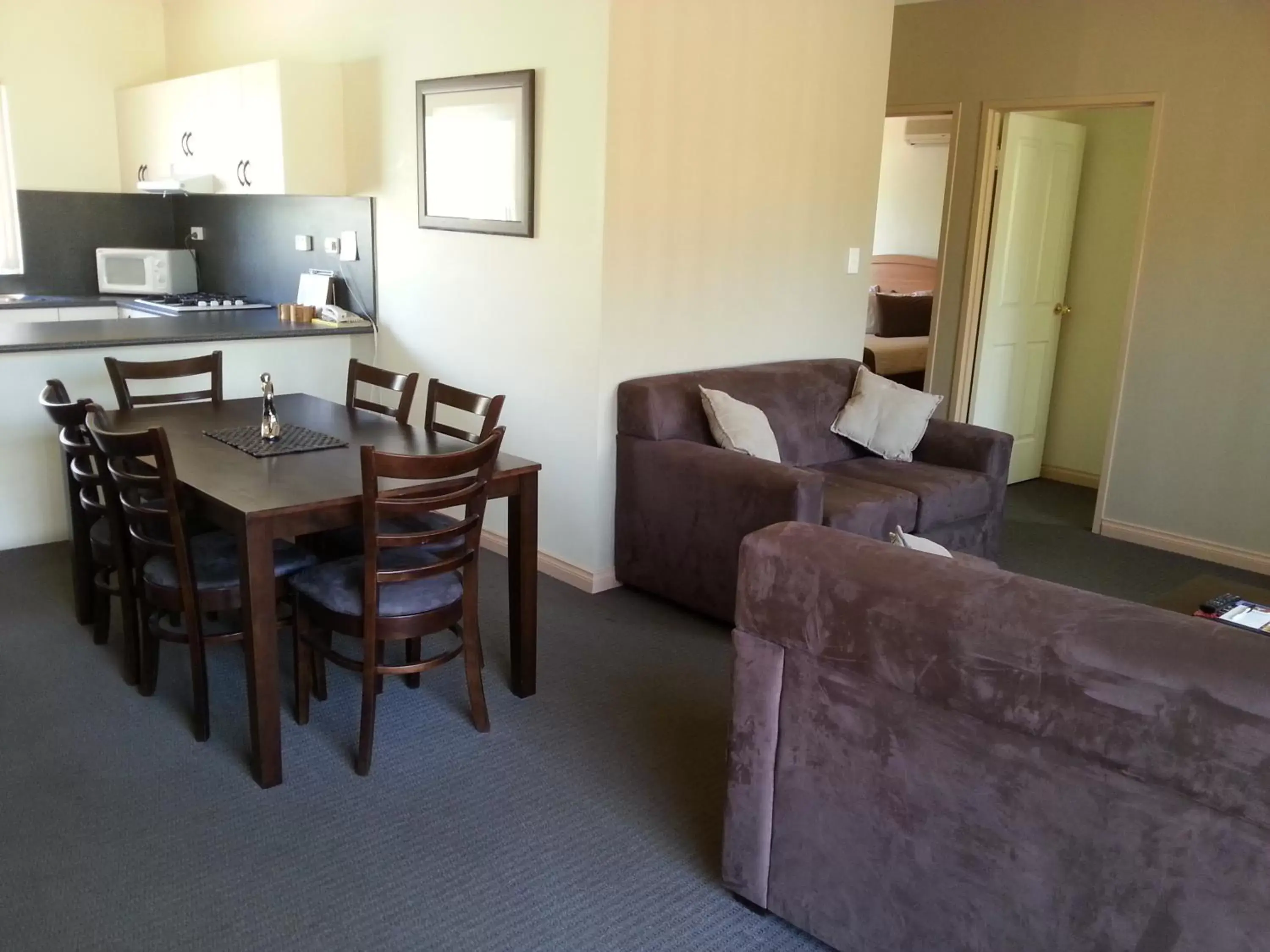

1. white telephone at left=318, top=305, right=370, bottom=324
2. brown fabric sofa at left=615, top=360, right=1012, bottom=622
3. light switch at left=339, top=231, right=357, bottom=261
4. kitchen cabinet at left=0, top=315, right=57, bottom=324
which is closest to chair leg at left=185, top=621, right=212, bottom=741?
brown fabric sofa at left=615, top=360, right=1012, bottom=622

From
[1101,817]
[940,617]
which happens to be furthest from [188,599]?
[1101,817]

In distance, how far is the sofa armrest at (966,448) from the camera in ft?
14.1

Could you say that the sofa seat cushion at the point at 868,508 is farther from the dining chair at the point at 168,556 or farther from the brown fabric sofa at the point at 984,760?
the dining chair at the point at 168,556

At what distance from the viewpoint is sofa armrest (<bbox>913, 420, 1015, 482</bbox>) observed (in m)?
4.29

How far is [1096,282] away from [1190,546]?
1.92m

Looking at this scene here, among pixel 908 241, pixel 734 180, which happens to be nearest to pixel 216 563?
pixel 734 180

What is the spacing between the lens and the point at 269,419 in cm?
326

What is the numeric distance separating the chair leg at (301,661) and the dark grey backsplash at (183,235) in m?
2.58

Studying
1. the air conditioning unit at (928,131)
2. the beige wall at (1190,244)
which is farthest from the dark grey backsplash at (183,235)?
the air conditioning unit at (928,131)

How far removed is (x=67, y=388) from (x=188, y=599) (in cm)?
207

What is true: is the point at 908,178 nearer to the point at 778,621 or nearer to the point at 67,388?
the point at 67,388

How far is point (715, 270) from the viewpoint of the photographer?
4219 millimetres

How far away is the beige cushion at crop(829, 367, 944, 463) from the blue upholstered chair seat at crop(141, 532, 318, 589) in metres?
2.42

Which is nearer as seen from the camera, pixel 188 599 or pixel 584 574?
pixel 188 599
